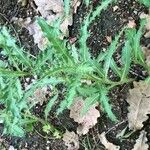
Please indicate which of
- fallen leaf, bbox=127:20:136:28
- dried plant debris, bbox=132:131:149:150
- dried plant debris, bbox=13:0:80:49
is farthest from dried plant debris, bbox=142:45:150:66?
dried plant debris, bbox=13:0:80:49

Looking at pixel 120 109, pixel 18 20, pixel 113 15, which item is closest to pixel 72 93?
pixel 120 109

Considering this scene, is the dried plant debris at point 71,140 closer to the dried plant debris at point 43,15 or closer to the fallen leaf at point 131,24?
the dried plant debris at point 43,15

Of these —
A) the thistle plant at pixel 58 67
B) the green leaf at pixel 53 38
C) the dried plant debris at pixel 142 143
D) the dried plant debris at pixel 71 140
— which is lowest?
the dried plant debris at pixel 142 143

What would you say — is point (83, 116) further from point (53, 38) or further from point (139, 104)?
point (53, 38)

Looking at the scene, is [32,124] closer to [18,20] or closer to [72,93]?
[18,20]

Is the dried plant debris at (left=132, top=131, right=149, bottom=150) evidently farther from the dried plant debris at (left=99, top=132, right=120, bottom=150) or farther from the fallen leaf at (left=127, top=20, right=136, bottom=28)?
the fallen leaf at (left=127, top=20, right=136, bottom=28)

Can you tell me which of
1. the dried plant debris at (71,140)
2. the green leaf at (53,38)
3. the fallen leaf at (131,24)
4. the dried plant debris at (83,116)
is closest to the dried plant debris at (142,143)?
the dried plant debris at (83,116)
